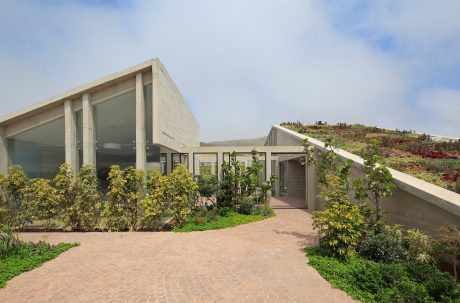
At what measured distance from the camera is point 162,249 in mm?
8430

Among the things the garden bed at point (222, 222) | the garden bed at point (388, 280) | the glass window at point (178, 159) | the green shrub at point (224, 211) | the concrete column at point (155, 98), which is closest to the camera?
the garden bed at point (388, 280)

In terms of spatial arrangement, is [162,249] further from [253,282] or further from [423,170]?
[423,170]

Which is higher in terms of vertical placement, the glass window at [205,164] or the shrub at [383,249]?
the glass window at [205,164]

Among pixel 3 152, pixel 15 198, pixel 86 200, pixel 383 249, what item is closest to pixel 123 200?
pixel 86 200

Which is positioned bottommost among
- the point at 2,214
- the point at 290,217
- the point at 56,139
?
the point at 290,217

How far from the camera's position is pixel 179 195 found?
11125 millimetres

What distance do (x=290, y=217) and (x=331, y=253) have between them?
5843 mm

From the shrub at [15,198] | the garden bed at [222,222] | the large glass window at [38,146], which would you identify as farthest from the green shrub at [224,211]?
the shrub at [15,198]

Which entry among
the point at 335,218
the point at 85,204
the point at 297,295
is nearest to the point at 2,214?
the point at 85,204

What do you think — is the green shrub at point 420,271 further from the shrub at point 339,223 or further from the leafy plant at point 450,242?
the shrub at point 339,223

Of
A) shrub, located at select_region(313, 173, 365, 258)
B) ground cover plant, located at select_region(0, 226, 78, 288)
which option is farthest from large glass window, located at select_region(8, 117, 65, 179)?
shrub, located at select_region(313, 173, 365, 258)

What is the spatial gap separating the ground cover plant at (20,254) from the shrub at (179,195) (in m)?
3.59

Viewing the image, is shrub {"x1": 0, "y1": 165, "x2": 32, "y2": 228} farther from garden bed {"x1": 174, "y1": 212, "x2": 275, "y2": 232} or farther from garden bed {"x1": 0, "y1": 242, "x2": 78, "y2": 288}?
garden bed {"x1": 174, "y1": 212, "x2": 275, "y2": 232}

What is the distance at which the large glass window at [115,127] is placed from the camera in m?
12.3
